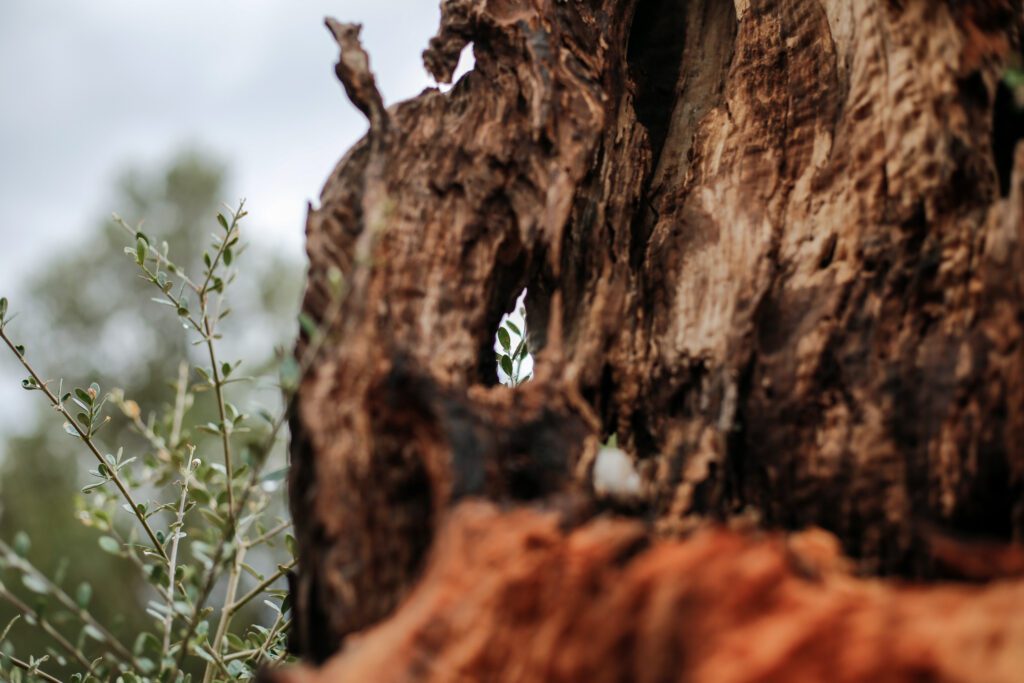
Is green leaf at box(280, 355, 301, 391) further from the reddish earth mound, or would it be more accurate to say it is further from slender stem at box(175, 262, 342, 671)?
the reddish earth mound

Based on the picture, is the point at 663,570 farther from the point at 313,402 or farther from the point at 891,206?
the point at 891,206

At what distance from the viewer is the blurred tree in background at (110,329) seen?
1062 centimetres

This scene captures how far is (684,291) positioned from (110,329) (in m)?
12.6

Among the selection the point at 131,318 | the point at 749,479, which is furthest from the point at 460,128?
the point at 131,318

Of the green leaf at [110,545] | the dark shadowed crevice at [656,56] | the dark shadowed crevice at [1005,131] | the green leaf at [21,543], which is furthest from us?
the dark shadowed crevice at [656,56]

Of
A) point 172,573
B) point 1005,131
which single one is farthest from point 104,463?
point 1005,131

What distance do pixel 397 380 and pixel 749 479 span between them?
2.47 ft

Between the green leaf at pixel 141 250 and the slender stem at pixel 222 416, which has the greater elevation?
the green leaf at pixel 141 250

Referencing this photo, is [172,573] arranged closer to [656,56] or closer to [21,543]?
[21,543]

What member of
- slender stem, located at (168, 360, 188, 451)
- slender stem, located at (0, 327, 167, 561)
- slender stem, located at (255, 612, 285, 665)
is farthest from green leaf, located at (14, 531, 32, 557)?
slender stem, located at (255, 612, 285, 665)

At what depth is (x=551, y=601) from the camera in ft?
3.69

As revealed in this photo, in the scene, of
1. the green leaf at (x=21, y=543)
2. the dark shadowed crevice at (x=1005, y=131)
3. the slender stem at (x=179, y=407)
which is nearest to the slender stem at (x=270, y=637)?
the slender stem at (x=179, y=407)

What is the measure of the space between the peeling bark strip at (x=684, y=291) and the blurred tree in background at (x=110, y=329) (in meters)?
9.08

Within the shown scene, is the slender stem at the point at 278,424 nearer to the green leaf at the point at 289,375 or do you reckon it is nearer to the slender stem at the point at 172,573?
the green leaf at the point at 289,375
